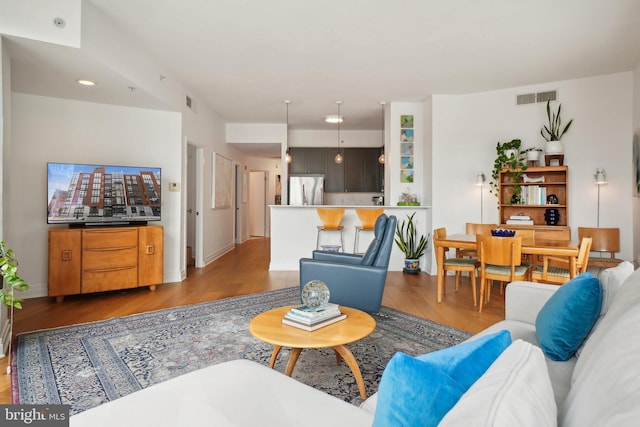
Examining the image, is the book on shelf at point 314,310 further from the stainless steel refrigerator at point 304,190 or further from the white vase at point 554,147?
the stainless steel refrigerator at point 304,190

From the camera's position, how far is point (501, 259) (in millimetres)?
Answer: 3590

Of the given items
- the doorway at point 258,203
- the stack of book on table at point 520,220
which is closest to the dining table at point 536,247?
the stack of book on table at point 520,220

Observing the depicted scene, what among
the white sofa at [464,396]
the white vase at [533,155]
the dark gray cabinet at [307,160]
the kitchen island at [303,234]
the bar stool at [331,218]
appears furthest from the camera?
the dark gray cabinet at [307,160]

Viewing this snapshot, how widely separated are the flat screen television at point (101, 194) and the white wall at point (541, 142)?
162 inches

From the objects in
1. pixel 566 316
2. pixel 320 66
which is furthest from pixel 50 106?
pixel 566 316

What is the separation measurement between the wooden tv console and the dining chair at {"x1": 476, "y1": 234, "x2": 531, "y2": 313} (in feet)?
12.3

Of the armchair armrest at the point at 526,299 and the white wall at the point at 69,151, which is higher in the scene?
the white wall at the point at 69,151

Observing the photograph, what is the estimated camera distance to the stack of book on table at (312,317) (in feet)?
6.82

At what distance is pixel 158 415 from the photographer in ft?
3.65

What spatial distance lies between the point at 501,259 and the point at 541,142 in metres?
2.59

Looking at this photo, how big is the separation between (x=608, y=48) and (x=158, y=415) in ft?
17.1

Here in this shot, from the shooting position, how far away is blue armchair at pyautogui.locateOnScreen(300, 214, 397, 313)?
3.03m

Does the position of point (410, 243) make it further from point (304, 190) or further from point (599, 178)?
point (304, 190)

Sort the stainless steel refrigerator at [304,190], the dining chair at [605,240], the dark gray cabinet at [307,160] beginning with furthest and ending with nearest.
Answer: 1. the dark gray cabinet at [307,160]
2. the stainless steel refrigerator at [304,190]
3. the dining chair at [605,240]
